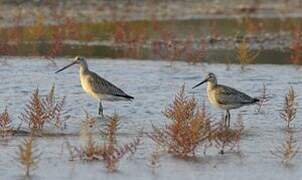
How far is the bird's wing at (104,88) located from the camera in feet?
50.9

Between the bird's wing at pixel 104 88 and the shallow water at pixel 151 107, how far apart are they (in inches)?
11.0

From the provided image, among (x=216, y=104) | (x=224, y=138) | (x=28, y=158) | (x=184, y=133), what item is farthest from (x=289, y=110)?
(x=28, y=158)

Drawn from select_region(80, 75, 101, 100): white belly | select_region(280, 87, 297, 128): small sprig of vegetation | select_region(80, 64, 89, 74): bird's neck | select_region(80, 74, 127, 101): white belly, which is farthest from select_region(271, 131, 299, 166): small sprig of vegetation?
select_region(80, 64, 89, 74): bird's neck

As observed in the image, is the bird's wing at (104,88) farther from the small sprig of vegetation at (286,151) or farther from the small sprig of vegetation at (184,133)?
the small sprig of vegetation at (286,151)

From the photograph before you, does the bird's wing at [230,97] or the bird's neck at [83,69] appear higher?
the bird's neck at [83,69]

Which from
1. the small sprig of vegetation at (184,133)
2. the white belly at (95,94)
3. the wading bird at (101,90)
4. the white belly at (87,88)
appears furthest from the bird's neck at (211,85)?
the small sprig of vegetation at (184,133)

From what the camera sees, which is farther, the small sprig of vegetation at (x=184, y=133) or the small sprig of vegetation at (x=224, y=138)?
the small sprig of vegetation at (x=224, y=138)

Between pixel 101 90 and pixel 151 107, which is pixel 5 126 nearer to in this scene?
pixel 101 90

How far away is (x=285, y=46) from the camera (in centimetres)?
2647

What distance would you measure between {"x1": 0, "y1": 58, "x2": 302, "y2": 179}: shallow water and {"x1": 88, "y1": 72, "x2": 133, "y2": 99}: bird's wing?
28 cm

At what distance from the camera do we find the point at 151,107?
15.6m

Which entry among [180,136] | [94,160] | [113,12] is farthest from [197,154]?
[113,12]

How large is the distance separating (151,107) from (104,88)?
75 centimetres

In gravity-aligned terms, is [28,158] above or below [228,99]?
below
